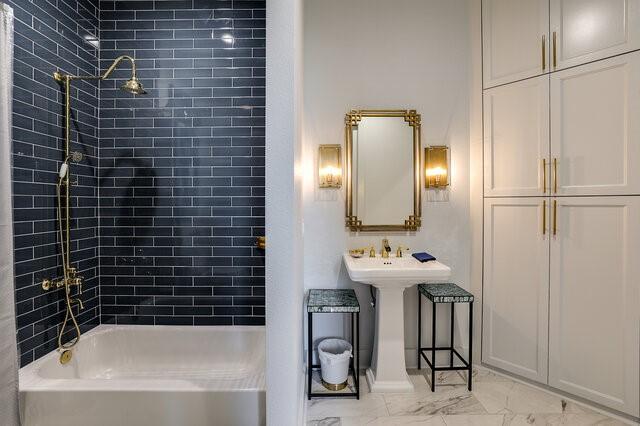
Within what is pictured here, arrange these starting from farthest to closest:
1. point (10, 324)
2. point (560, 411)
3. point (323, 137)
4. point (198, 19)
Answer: point (323, 137)
point (198, 19)
point (560, 411)
point (10, 324)

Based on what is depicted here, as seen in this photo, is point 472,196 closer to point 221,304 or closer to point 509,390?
point 509,390

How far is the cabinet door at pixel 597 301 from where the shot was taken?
2016 millimetres

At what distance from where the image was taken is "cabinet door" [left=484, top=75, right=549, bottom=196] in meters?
2.32

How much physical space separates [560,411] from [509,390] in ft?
0.98

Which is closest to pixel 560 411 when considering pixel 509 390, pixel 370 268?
pixel 509 390

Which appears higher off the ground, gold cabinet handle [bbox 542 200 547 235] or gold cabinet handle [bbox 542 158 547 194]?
gold cabinet handle [bbox 542 158 547 194]

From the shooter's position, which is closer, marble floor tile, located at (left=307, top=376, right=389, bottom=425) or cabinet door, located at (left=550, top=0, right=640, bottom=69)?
cabinet door, located at (left=550, top=0, right=640, bottom=69)

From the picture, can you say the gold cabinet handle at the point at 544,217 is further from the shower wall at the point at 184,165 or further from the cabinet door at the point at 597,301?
the shower wall at the point at 184,165

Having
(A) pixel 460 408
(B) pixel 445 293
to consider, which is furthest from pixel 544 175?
(A) pixel 460 408

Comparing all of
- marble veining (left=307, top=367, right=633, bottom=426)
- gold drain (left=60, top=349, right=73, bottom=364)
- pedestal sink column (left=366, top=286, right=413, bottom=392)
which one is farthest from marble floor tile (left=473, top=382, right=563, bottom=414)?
gold drain (left=60, top=349, right=73, bottom=364)

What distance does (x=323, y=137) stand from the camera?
2666 mm

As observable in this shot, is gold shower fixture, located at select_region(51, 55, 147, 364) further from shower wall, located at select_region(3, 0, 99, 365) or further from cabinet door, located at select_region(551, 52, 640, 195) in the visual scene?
cabinet door, located at select_region(551, 52, 640, 195)

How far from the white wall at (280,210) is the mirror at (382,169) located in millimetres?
1193

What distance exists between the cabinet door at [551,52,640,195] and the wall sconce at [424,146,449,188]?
0.70m
